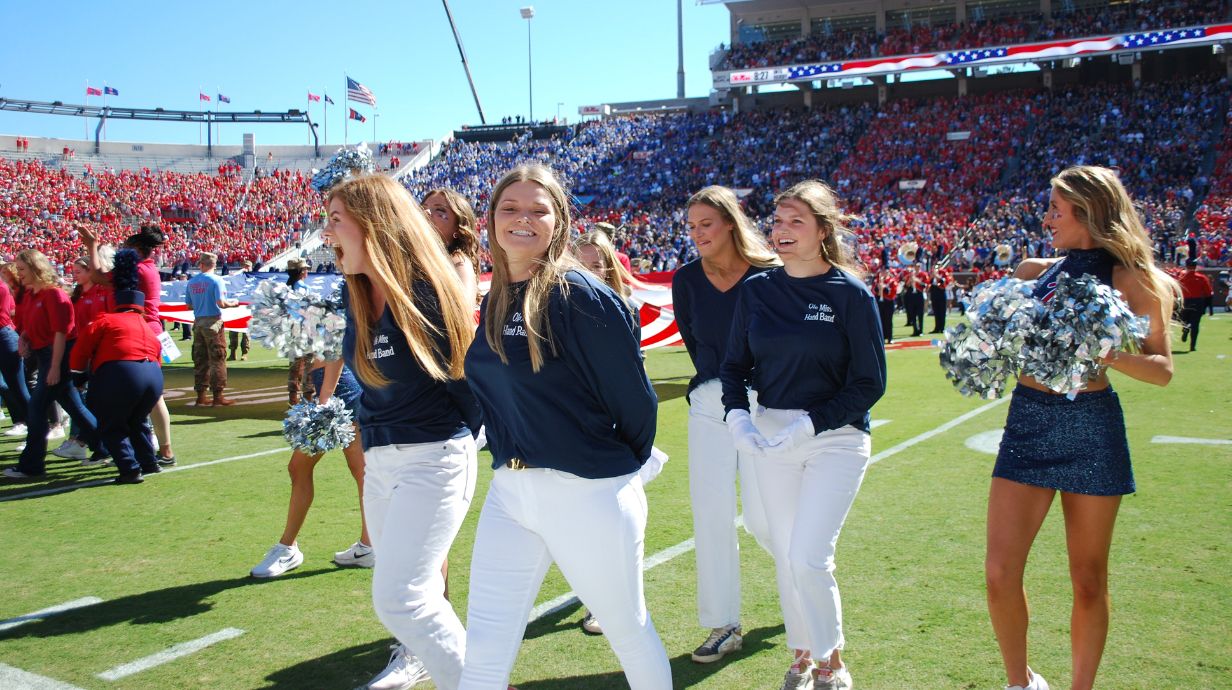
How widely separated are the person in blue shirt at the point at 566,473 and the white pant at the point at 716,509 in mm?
1255

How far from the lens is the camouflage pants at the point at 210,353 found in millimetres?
10898

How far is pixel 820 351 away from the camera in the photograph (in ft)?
10.6

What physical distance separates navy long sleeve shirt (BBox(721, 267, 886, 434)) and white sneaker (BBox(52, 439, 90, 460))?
686 cm

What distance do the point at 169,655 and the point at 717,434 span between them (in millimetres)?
2395

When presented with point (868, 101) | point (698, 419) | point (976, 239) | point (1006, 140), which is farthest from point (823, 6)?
point (698, 419)

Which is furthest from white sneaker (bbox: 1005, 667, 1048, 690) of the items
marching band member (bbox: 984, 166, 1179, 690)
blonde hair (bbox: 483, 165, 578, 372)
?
blonde hair (bbox: 483, 165, 578, 372)

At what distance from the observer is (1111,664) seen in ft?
11.2

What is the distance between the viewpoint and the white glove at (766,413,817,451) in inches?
122

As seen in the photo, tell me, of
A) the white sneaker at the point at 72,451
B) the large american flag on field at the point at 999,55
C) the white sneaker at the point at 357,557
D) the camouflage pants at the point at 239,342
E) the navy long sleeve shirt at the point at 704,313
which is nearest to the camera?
the navy long sleeve shirt at the point at 704,313

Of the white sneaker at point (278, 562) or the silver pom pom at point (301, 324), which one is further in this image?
the white sneaker at point (278, 562)

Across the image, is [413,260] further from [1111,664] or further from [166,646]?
[1111,664]

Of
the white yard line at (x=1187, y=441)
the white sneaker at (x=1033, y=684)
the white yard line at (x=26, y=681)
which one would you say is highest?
the white yard line at (x=1187, y=441)

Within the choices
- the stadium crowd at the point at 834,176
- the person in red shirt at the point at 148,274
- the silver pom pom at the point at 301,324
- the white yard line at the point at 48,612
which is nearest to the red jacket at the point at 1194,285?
the stadium crowd at the point at 834,176

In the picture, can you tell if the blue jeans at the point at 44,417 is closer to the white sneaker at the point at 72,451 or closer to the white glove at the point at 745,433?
the white sneaker at the point at 72,451
